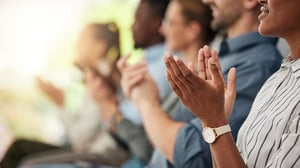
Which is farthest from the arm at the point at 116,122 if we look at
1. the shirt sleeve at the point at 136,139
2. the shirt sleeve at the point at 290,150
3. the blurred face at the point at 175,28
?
the shirt sleeve at the point at 290,150

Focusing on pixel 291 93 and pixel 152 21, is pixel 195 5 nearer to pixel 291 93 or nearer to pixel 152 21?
pixel 152 21

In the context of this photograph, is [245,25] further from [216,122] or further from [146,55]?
[216,122]

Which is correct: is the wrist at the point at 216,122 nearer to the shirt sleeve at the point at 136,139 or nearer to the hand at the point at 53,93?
the shirt sleeve at the point at 136,139

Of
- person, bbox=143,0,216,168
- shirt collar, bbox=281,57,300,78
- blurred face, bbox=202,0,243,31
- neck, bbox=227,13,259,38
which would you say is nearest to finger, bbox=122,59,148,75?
person, bbox=143,0,216,168

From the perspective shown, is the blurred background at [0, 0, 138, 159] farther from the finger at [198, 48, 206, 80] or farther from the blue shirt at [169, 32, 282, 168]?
the finger at [198, 48, 206, 80]

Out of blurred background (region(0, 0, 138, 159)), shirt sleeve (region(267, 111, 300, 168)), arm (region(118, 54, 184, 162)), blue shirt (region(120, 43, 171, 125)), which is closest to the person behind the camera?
shirt sleeve (region(267, 111, 300, 168))

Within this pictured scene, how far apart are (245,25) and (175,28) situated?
378mm

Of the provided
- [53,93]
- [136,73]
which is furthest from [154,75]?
[53,93]

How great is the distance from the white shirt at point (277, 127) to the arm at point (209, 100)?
0.19 ft

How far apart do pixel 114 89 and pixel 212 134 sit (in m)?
1.20

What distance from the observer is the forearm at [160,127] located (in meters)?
1.88

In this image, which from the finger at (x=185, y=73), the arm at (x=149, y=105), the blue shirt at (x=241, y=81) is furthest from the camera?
the arm at (x=149, y=105)

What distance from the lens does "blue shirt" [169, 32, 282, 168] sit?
1696mm

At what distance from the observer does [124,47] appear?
233 cm
